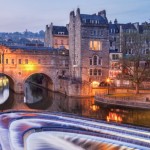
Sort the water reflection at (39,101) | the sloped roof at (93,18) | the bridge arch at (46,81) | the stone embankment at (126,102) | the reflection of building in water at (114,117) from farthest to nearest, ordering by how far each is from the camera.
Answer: the bridge arch at (46,81) < the sloped roof at (93,18) < the water reflection at (39,101) < the stone embankment at (126,102) < the reflection of building in water at (114,117)

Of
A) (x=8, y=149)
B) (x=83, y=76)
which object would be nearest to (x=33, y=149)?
(x=8, y=149)

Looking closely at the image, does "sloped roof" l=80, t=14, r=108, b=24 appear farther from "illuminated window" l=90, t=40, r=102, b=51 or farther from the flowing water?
the flowing water

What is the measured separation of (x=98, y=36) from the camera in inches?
3071

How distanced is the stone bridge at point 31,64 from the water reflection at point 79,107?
3.42 meters

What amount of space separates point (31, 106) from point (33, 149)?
3719 centimetres

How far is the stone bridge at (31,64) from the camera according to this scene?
7700 cm

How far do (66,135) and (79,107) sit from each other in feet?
96.2

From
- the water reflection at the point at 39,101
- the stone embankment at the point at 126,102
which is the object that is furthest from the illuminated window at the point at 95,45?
the stone embankment at the point at 126,102

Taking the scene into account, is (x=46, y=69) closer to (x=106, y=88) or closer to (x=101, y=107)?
(x=106, y=88)

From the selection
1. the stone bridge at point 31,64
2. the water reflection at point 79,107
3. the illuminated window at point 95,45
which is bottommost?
the water reflection at point 79,107

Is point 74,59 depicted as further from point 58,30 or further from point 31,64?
point 58,30

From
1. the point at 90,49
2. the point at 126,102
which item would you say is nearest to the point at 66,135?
the point at 126,102

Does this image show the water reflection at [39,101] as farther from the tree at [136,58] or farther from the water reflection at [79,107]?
the tree at [136,58]

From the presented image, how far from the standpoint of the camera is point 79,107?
57406 mm
